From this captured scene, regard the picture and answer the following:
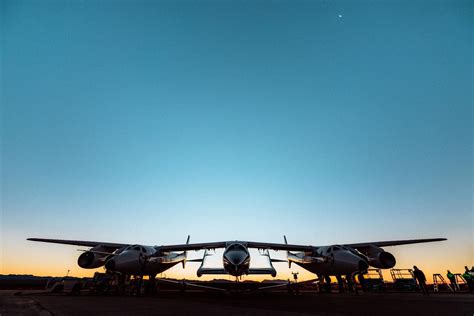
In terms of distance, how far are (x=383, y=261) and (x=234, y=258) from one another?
10607 millimetres

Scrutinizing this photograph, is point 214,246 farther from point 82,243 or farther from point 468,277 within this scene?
point 468,277

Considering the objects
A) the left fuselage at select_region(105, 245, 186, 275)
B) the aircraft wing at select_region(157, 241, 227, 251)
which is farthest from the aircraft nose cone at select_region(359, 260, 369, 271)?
the left fuselage at select_region(105, 245, 186, 275)

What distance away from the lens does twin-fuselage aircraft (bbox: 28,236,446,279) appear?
14.8 metres

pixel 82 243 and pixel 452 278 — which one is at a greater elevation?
pixel 82 243

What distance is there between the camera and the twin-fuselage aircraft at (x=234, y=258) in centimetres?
1475

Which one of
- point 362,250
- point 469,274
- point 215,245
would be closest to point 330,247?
point 362,250

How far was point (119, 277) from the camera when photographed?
1700 centimetres

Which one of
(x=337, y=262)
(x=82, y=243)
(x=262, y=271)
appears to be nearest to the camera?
(x=337, y=262)

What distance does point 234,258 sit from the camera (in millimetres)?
14703

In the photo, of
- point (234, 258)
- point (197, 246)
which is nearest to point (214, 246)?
point (197, 246)

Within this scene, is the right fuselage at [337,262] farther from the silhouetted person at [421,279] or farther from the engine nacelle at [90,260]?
the engine nacelle at [90,260]

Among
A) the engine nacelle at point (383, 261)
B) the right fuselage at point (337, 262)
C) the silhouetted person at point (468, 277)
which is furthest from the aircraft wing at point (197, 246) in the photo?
the silhouetted person at point (468, 277)

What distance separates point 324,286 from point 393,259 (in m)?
6.43

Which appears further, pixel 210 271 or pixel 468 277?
pixel 210 271
